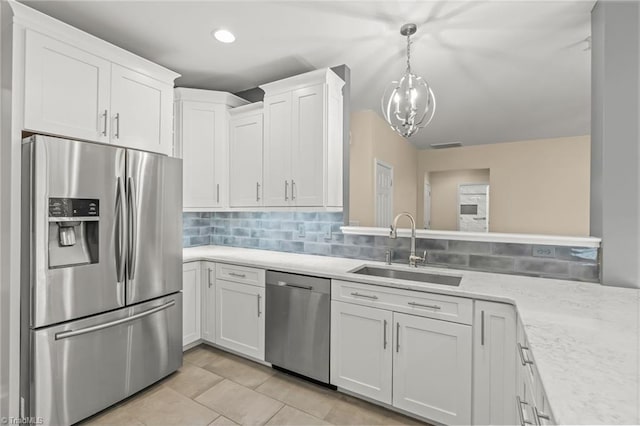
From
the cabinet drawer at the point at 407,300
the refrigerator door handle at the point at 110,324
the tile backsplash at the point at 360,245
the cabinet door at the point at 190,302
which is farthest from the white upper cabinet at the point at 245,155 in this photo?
the cabinet drawer at the point at 407,300

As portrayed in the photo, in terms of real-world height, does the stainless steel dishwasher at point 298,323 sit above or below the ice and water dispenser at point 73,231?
below

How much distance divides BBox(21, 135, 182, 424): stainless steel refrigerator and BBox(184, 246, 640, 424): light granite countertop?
3.38 feet

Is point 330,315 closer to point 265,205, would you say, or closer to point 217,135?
point 265,205

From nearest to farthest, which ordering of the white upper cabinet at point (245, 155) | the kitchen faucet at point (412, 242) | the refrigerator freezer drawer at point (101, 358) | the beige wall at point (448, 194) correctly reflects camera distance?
1. the refrigerator freezer drawer at point (101, 358)
2. the kitchen faucet at point (412, 242)
3. the white upper cabinet at point (245, 155)
4. the beige wall at point (448, 194)

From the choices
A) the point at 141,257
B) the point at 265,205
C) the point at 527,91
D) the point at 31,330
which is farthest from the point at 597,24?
the point at 31,330

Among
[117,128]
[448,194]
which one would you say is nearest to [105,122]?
[117,128]

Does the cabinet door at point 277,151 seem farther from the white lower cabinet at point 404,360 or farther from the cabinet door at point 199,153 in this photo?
the white lower cabinet at point 404,360

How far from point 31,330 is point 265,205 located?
5.84 feet

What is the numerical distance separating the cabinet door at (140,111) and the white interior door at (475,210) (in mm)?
4650

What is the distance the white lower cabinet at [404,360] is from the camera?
1714 millimetres

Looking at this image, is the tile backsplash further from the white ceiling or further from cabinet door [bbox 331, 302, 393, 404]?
the white ceiling

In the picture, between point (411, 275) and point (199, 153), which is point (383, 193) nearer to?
point (411, 275)

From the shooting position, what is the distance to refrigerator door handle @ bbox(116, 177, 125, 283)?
197 cm

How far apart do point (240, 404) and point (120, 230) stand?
146 cm
